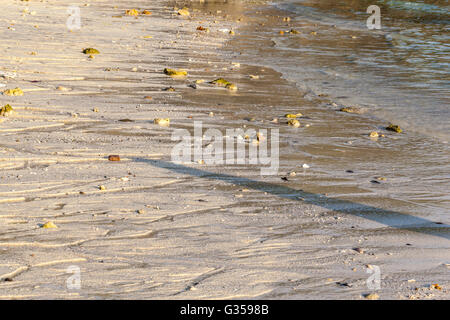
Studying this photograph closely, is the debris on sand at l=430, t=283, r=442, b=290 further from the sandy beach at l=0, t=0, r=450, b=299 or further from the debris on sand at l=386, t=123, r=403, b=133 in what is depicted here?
the debris on sand at l=386, t=123, r=403, b=133

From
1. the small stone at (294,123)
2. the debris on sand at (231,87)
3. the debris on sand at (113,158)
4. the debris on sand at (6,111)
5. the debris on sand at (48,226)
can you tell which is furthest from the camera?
the debris on sand at (231,87)

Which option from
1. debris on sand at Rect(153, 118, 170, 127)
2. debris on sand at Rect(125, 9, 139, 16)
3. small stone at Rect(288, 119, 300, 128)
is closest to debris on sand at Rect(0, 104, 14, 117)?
debris on sand at Rect(153, 118, 170, 127)

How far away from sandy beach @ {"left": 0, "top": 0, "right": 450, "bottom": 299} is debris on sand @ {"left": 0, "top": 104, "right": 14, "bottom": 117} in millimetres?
59

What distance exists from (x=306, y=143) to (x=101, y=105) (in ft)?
8.55

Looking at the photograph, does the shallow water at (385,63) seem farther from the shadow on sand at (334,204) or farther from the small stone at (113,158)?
the small stone at (113,158)

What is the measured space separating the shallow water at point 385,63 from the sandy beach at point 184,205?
3.50 ft

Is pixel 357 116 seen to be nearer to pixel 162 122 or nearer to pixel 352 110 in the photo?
pixel 352 110

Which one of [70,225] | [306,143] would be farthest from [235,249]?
[306,143]

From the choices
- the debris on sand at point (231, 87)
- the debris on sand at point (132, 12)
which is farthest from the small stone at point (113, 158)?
the debris on sand at point (132, 12)

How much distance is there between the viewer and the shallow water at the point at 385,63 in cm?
950

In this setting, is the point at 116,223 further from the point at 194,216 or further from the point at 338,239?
the point at 338,239

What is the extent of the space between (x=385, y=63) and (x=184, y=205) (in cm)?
921

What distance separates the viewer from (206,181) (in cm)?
570

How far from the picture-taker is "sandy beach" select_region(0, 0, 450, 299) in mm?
3959
